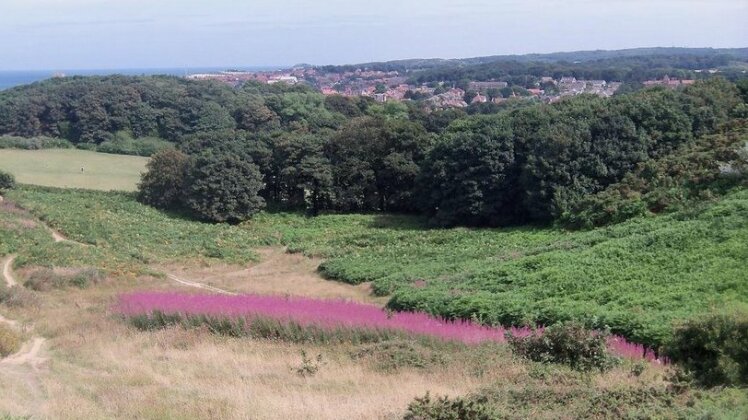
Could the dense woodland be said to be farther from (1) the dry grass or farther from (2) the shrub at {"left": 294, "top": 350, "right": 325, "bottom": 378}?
(2) the shrub at {"left": 294, "top": 350, "right": 325, "bottom": 378}

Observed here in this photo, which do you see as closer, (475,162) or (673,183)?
(673,183)

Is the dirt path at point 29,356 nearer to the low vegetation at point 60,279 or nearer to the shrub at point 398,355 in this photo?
the shrub at point 398,355

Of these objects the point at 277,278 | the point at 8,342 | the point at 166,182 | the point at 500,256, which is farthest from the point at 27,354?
the point at 166,182

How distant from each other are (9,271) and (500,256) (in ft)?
59.9

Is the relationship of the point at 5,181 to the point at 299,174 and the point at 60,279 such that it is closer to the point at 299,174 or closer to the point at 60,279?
the point at 299,174

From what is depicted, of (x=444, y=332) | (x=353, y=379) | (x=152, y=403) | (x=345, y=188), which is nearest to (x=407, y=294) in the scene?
(x=444, y=332)

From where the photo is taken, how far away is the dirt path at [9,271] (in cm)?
2422

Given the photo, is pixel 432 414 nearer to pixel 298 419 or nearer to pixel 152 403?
pixel 298 419

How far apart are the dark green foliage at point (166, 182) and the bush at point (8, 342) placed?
101 feet

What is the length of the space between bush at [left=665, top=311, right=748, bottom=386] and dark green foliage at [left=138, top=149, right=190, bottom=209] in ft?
126

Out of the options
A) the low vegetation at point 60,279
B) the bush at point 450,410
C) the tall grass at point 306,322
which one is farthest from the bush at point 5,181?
the bush at point 450,410

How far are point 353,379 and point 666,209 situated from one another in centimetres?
2054

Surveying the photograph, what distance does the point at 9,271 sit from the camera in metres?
25.9

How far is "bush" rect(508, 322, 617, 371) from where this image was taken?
10833mm
